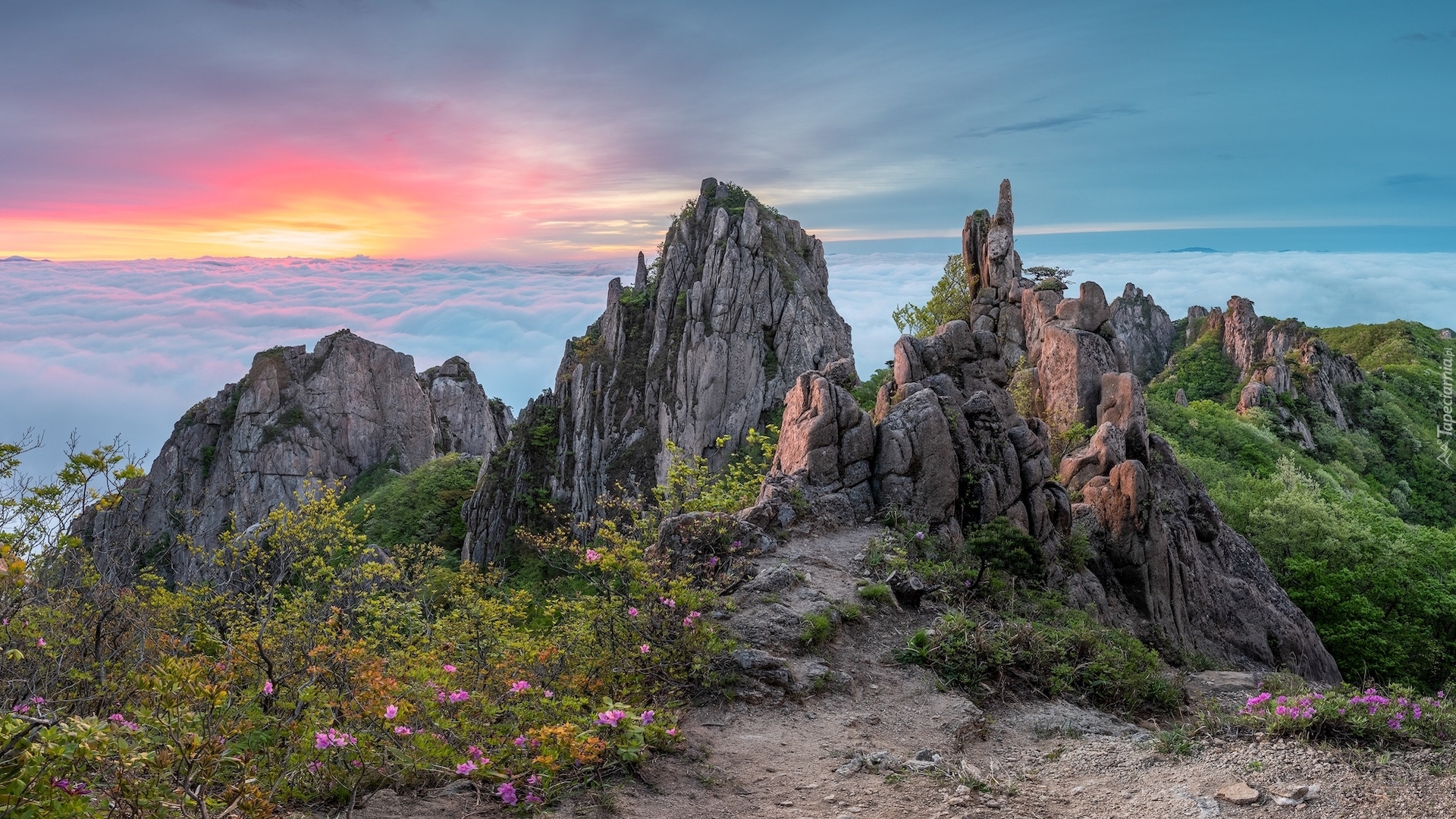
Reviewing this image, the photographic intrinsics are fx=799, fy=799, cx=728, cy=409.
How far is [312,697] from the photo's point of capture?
7289mm

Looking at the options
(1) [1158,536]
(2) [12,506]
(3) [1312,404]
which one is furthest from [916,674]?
(3) [1312,404]

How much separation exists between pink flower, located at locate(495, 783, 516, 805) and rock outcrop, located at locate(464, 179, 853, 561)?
148 ft

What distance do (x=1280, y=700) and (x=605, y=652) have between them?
7.36m

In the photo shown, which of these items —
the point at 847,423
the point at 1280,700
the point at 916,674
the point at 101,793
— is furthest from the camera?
the point at 847,423

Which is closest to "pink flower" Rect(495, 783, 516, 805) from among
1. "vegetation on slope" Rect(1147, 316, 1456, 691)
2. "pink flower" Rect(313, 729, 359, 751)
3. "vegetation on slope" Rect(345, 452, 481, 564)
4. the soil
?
the soil

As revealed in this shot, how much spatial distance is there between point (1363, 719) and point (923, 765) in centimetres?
415

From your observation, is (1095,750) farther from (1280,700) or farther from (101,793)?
(101,793)

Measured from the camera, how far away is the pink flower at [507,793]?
6.49 metres

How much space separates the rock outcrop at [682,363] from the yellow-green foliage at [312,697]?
4142 cm

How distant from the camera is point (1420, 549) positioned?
31.7m

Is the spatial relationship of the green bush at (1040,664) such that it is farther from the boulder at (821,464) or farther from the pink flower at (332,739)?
the pink flower at (332,739)

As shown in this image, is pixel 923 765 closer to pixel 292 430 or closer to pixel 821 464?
pixel 821 464

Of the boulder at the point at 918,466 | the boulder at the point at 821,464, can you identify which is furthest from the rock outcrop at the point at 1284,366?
the boulder at the point at 821,464

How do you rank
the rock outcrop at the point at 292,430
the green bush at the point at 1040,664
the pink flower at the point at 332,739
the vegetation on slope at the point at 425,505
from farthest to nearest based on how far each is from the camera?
the rock outcrop at the point at 292,430 → the vegetation on slope at the point at 425,505 → the green bush at the point at 1040,664 → the pink flower at the point at 332,739
